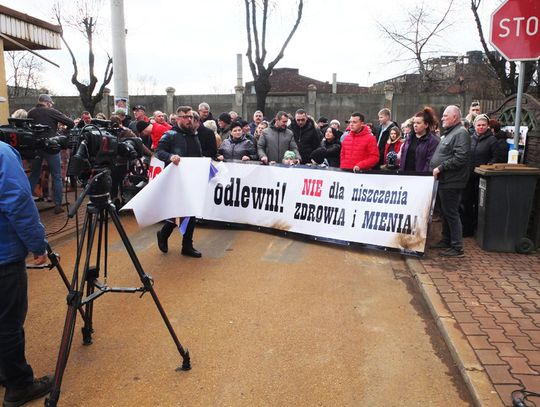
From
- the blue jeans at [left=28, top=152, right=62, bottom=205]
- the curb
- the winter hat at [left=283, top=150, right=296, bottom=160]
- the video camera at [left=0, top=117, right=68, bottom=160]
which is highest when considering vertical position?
the video camera at [left=0, top=117, right=68, bottom=160]

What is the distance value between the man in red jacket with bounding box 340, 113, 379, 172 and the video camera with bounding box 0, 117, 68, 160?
4.57m

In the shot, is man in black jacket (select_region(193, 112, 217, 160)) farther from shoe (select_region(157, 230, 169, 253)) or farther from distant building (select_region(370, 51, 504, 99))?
distant building (select_region(370, 51, 504, 99))

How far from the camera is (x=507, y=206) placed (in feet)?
20.7

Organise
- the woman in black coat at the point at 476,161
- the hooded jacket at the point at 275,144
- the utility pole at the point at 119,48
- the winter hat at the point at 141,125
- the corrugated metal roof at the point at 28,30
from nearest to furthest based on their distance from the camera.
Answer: the woman in black coat at the point at 476,161 < the hooded jacket at the point at 275,144 < the corrugated metal roof at the point at 28,30 < the winter hat at the point at 141,125 < the utility pole at the point at 119,48

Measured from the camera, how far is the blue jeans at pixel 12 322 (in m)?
2.79

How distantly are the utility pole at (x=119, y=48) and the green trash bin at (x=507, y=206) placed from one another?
27.7 ft

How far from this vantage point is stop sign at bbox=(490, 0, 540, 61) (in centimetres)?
621

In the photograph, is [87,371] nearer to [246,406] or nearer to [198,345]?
[198,345]

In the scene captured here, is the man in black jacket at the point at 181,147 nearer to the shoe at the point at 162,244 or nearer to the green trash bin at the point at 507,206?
the shoe at the point at 162,244

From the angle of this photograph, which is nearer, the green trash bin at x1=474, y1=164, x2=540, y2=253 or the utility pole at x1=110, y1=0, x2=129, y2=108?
the green trash bin at x1=474, y1=164, x2=540, y2=253

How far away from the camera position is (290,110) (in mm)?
26297

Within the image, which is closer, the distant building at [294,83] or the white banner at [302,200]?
the white banner at [302,200]

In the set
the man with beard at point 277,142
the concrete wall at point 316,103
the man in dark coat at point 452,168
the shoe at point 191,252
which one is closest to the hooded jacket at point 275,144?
the man with beard at point 277,142

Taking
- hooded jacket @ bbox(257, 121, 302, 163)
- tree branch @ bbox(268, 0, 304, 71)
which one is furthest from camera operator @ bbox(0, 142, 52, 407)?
tree branch @ bbox(268, 0, 304, 71)
